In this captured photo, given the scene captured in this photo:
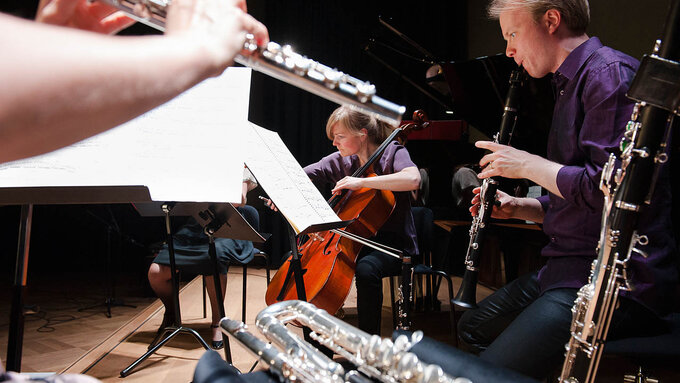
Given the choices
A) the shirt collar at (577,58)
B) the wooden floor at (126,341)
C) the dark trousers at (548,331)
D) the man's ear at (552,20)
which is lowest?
A: the wooden floor at (126,341)

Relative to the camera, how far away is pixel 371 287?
2400 mm

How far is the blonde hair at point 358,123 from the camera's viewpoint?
8.84 ft

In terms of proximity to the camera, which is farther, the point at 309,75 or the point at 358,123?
the point at 358,123

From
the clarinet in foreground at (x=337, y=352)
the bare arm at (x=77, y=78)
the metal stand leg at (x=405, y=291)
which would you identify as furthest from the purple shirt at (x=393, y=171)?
the bare arm at (x=77, y=78)

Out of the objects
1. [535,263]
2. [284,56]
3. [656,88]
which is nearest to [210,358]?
[284,56]

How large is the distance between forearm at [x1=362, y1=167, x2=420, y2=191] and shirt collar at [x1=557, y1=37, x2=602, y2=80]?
1.17 metres

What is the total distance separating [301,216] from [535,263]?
2647 mm

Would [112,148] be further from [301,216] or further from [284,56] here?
[284,56]

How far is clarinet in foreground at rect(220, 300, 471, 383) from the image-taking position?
0.48 metres

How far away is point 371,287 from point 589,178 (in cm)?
145

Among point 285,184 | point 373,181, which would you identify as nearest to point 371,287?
point 373,181

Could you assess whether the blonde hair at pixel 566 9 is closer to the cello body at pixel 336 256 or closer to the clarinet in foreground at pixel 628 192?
the clarinet in foreground at pixel 628 192

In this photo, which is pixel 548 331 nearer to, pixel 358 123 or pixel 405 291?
pixel 405 291

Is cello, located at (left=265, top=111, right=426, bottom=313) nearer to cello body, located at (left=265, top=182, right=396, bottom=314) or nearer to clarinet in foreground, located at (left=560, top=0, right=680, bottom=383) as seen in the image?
cello body, located at (left=265, top=182, right=396, bottom=314)
